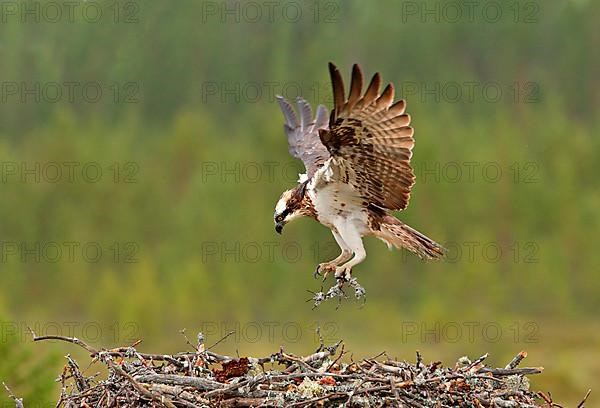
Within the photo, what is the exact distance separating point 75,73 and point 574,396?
33.6 metres

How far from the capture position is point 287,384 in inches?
256

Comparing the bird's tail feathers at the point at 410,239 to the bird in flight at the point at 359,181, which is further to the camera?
the bird's tail feathers at the point at 410,239

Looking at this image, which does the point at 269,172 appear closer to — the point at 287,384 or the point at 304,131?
the point at 304,131

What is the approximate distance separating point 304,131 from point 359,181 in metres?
2.41

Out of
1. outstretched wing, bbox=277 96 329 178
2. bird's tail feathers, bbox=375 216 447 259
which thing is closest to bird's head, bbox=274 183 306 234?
bird's tail feathers, bbox=375 216 447 259

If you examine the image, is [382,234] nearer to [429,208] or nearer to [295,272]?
[295,272]

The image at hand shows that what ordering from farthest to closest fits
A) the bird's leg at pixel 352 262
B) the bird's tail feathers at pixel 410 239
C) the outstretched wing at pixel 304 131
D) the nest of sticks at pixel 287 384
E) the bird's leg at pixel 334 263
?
1. the outstretched wing at pixel 304 131
2. the bird's tail feathers at pixel 410 239
3. the bird's leg at pixel 334 263
4. the bird's leg at pixel 352 262
5. the nest of sticks at pixel 287 384

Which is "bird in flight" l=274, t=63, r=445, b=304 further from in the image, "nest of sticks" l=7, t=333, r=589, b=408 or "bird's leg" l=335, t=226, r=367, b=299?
"nest of sticks" l=7, t=333, r=589, b=408

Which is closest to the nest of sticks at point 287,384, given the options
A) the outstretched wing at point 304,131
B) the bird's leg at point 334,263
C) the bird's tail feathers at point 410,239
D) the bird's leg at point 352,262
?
the bird's leg at point 352,262

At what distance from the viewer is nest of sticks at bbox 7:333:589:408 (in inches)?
246

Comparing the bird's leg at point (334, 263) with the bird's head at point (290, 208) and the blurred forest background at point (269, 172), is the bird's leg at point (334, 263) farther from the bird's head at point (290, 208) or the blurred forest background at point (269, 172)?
the blurred forest background at point (269, 172)

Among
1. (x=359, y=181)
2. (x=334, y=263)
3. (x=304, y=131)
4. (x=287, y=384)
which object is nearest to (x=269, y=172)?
(x=304, y=131)

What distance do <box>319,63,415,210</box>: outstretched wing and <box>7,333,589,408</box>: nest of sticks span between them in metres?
1.58

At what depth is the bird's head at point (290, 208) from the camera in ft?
27.6
